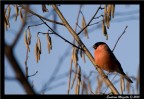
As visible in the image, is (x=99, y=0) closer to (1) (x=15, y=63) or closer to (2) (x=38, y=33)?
(2) (x=38, y=33)

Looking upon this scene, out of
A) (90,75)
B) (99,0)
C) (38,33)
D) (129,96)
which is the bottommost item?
(129,96)

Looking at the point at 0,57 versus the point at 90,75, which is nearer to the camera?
the point at 0,57

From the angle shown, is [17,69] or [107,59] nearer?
[17,69]

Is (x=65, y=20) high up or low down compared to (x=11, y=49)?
up

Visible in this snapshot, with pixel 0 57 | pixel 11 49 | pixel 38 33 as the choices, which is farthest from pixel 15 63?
pixel 38 33

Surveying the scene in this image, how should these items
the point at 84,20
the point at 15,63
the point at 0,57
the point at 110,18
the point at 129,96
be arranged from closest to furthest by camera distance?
the point at 15,63 < the point at 0,57 < the point at 129,96 < the point at 110,18 < the point at 84,20

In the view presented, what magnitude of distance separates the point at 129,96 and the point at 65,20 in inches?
23.9

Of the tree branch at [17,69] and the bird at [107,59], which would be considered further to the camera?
the bird at [107,59]

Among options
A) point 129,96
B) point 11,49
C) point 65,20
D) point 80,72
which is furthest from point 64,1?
point 11,49

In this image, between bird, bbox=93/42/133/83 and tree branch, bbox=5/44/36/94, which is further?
bird, bbox=93/42/133/83

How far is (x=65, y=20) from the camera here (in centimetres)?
185

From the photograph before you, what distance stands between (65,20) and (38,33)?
Result: 19 cm

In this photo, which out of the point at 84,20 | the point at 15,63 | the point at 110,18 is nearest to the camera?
the point at 15,63

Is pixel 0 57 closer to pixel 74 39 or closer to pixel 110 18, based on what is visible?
pixel 74 39
